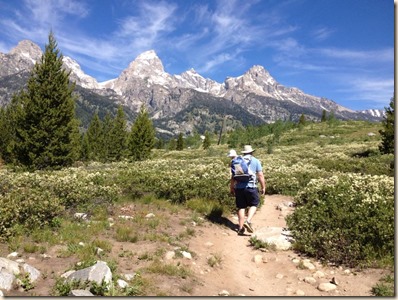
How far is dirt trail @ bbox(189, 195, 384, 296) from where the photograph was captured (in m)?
7.28

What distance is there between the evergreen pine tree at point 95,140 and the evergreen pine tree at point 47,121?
35.5 metres

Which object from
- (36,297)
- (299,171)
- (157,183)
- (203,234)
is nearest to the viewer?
(36,297)

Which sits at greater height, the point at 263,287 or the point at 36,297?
the point at 36,297

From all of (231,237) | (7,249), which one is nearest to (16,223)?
(7,249)

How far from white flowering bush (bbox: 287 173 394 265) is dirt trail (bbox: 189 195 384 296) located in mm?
481

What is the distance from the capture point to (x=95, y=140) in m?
74.0

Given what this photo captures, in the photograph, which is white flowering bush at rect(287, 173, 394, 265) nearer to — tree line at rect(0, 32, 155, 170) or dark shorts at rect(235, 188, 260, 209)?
dark shorts at rect(235, 188, 260, 209)

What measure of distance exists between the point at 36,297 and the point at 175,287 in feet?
8.65

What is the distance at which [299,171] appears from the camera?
21.0 meters

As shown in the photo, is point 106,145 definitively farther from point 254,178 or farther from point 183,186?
point 254,178

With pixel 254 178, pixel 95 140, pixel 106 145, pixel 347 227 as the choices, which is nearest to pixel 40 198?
pixel 254 178

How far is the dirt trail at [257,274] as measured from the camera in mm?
7281

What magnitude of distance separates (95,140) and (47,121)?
4737cm

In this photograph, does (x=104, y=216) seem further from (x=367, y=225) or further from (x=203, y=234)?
(x=367, y=225)
